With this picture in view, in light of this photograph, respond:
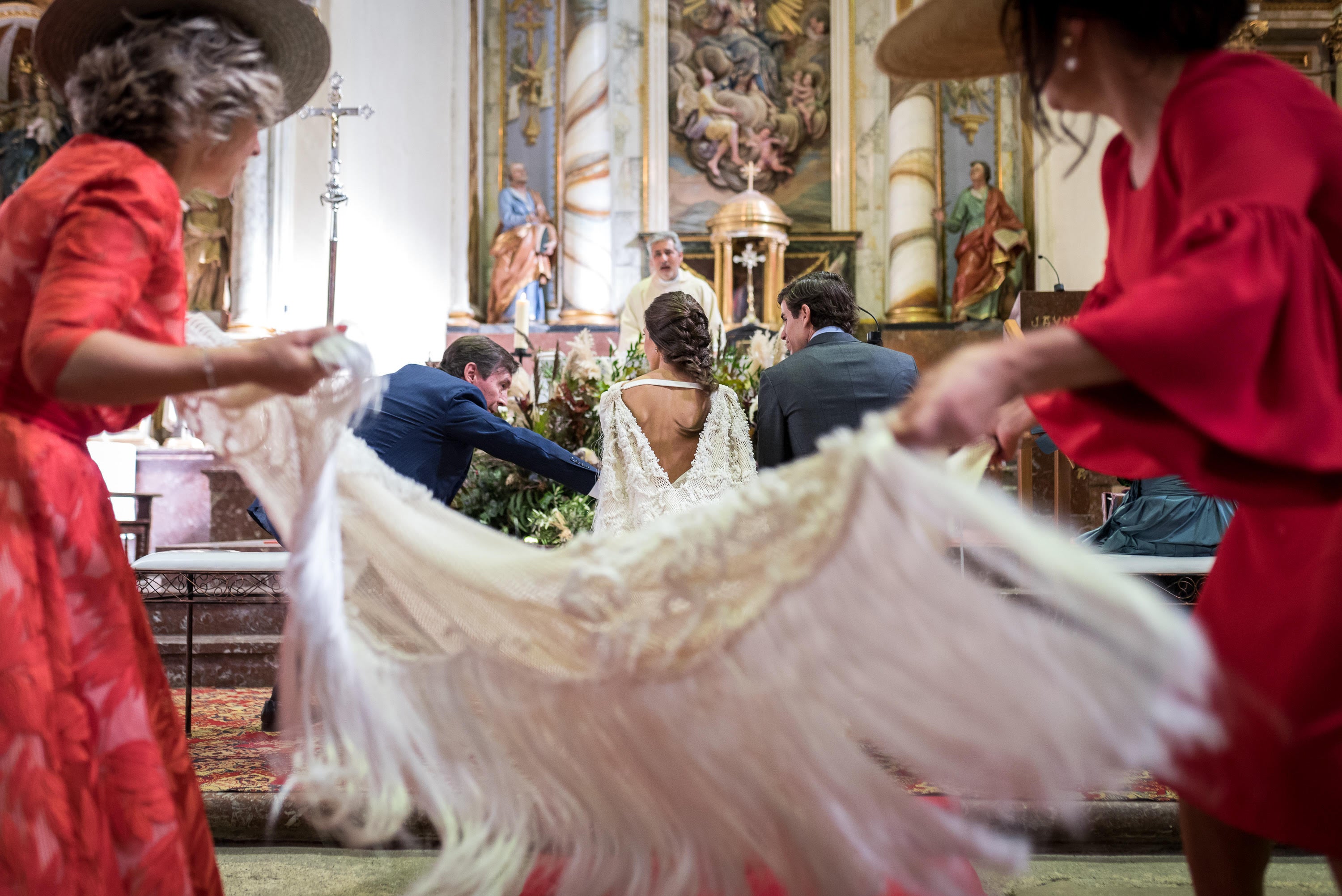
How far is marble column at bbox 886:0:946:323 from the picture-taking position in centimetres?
1134

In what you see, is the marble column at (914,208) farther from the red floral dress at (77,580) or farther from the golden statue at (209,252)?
the red floral dress at (77,580)

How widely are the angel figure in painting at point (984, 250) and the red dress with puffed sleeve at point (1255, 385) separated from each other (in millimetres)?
10229

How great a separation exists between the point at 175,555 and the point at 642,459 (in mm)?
1786

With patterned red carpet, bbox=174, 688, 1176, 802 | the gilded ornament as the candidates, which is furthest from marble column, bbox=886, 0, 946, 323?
patterned red carpet, bbox=174, 688, 1176, 802

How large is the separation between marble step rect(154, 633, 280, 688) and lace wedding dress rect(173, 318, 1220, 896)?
381 centimetres

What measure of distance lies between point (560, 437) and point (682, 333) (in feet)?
3.15

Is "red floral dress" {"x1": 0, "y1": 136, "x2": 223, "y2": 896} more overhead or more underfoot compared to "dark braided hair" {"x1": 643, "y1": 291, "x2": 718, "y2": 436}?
more underfoot

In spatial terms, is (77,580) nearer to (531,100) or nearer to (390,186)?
(390,186)

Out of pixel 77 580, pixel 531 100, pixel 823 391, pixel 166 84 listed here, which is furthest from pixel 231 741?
pixel 531 100

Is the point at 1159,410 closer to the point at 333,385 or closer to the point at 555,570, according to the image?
the point at 555,570

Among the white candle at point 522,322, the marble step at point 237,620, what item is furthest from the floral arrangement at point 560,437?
the marble step at point 237,620

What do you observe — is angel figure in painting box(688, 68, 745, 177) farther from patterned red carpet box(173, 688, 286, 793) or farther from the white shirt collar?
patterned red carpet box(173, 688, 286, 793)

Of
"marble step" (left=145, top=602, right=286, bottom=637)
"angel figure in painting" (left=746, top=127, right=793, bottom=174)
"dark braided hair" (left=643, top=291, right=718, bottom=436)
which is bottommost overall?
"marble step" (left=145, top=602, right=286, bottom=637)

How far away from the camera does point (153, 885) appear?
3.94 feet
